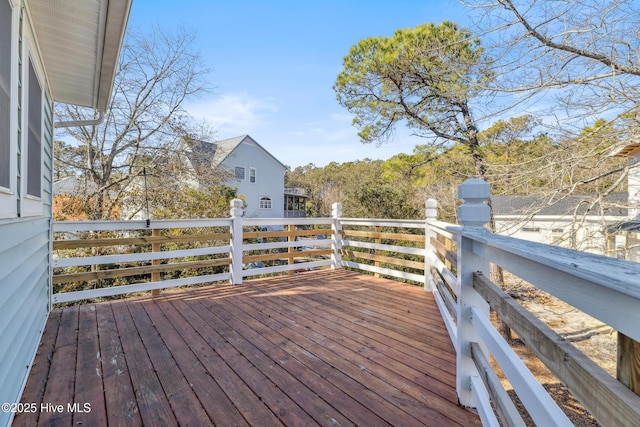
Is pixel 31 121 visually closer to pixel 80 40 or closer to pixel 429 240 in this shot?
pixel 80 40

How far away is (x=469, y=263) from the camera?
154 cm

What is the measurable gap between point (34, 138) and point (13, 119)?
3.16 ft

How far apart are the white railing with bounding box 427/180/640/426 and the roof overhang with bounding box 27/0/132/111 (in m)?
2.44

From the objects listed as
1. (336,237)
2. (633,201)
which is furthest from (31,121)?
(633,201)

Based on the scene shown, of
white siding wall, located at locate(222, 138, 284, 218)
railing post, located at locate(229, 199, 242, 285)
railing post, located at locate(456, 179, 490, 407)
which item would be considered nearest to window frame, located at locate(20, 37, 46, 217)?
railing post, located at locate(229, 199, 242, 285)

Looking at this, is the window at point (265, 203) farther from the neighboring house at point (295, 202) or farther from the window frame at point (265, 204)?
the neighboring house at point (295, 202)

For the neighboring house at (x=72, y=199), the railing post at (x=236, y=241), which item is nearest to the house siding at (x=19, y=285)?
the railing post at (x=236, y=241)

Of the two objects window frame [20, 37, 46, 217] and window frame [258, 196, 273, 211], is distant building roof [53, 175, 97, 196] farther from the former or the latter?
window frame [258, 196, 273, 211]

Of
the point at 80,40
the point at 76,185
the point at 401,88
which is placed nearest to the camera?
the point at 80,40

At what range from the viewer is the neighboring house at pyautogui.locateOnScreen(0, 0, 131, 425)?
1.48 metres

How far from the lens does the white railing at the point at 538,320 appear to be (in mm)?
493

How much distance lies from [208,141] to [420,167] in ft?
19.7

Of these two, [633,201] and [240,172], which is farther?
[240,172]

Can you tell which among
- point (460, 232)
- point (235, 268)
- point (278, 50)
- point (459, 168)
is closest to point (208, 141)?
point (278, 50)
